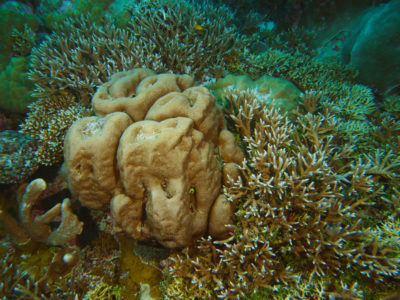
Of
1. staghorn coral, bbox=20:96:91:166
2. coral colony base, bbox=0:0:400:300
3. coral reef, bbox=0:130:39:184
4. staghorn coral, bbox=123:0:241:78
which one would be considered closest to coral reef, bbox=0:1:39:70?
staghorn coral, bbox=20:96:91:166

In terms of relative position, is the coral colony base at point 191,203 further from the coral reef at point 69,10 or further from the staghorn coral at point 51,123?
the coral reef at point 69,10

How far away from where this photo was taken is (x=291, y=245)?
8.79 feet

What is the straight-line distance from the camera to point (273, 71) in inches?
224

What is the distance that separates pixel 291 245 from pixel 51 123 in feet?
15.6

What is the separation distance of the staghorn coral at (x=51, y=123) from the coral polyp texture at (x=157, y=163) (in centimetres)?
149

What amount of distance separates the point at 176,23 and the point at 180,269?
577 cm

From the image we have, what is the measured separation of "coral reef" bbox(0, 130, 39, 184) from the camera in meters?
3.58

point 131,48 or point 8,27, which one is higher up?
point 8,27

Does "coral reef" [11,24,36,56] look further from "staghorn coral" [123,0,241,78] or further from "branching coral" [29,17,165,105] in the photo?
"staghorn coral" [123,0,241,78]

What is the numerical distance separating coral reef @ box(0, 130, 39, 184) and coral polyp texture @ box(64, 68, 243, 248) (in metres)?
1.50

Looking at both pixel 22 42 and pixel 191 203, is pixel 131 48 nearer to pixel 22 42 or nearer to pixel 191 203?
pixel 22 42

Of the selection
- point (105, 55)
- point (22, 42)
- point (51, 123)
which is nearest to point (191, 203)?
point (51, 123)

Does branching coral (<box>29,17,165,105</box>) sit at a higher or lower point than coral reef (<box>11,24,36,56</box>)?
lower

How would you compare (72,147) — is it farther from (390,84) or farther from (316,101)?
(390,84)
